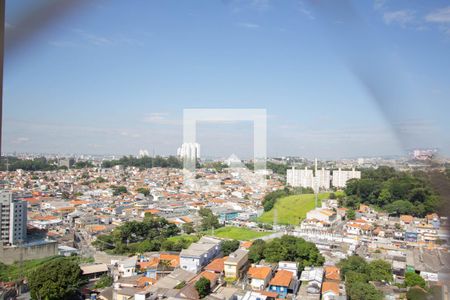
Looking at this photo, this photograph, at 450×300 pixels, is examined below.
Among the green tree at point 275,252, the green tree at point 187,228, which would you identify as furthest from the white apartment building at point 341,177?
the green tree at point 275,252

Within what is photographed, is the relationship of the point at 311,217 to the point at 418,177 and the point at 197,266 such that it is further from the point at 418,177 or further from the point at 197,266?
the point at 418,177

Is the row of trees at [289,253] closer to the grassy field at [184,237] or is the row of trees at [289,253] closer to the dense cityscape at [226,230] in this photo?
the dense cityscape at [226,230]

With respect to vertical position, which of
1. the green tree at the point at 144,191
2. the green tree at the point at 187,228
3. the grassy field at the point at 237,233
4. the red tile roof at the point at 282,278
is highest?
the green tree at the point at 144,191

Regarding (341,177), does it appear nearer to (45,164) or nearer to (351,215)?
(351,215)

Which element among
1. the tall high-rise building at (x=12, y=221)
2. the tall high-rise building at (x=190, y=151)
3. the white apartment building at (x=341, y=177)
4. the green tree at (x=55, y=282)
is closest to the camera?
the green tree at (x=55, y=282)

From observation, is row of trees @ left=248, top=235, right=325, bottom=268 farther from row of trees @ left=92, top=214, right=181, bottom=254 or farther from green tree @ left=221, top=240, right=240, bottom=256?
row of trees @ left=92, top=214, right=181, bottom=254

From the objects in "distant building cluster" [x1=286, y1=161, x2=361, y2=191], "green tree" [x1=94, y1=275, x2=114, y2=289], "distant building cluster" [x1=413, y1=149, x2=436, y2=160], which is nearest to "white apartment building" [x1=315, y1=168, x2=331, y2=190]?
"distant building cluster" [x1=286, y1=161, x2=361, y2=191]
